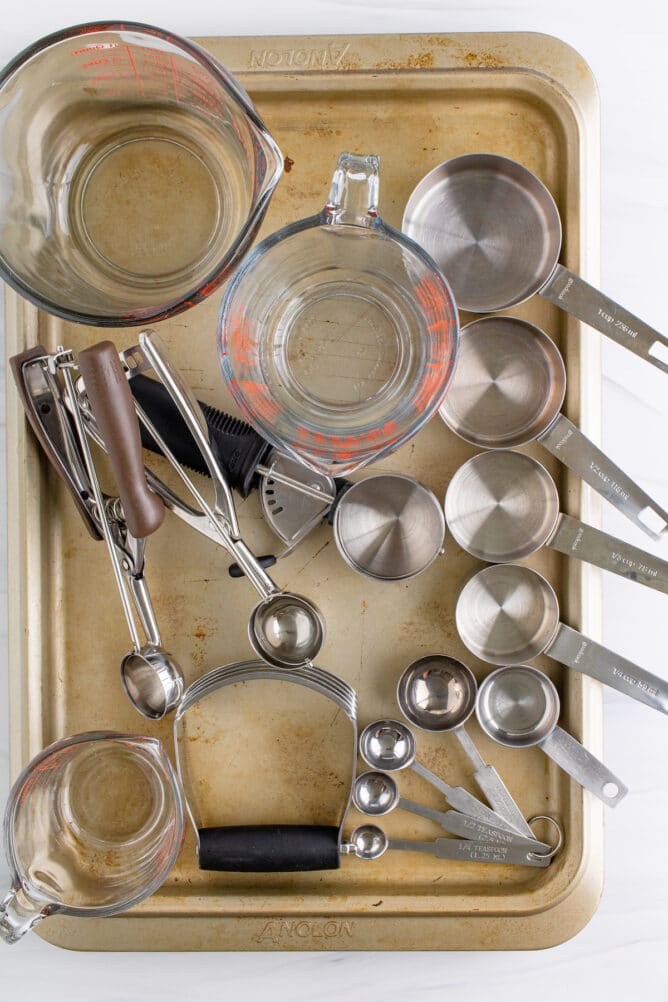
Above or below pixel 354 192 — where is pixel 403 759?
below

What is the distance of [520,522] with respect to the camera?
0.71 meters

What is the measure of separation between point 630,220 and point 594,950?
63 cm

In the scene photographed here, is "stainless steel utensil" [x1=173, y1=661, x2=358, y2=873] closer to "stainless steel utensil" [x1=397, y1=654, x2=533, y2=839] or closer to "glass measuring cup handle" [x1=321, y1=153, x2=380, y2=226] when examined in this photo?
"stainless steel utensil" [x1=397, y1=654, x2=533, y2=839]

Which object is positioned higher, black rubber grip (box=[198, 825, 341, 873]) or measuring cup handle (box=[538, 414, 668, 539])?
measuring cup handle (box=[538, 414, 668, 539])

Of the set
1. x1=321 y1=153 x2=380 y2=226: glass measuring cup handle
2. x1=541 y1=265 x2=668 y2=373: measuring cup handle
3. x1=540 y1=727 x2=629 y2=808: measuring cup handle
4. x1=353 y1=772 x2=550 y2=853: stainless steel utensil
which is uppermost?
x1=321 y1=153 x2=380 y2=226: glass measuring cup handle

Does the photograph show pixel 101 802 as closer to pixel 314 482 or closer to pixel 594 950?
pixel 314 482

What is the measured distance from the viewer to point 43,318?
28.0 inches

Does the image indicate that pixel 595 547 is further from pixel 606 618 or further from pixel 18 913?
pixel 18 913

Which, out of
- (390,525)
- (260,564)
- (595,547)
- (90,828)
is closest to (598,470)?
(595,547)

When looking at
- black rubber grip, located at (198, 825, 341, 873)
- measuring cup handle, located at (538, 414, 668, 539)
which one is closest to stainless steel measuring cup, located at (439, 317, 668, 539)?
measuring cup handle, located at (538, 414, 668, 539)

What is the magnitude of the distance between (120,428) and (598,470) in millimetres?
367

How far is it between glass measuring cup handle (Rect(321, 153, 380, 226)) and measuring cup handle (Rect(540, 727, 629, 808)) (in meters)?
0.42

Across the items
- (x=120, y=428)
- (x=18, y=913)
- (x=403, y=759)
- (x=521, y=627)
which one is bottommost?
(x=18, y=913)

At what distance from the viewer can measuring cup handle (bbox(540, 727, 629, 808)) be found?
69 centimetres
